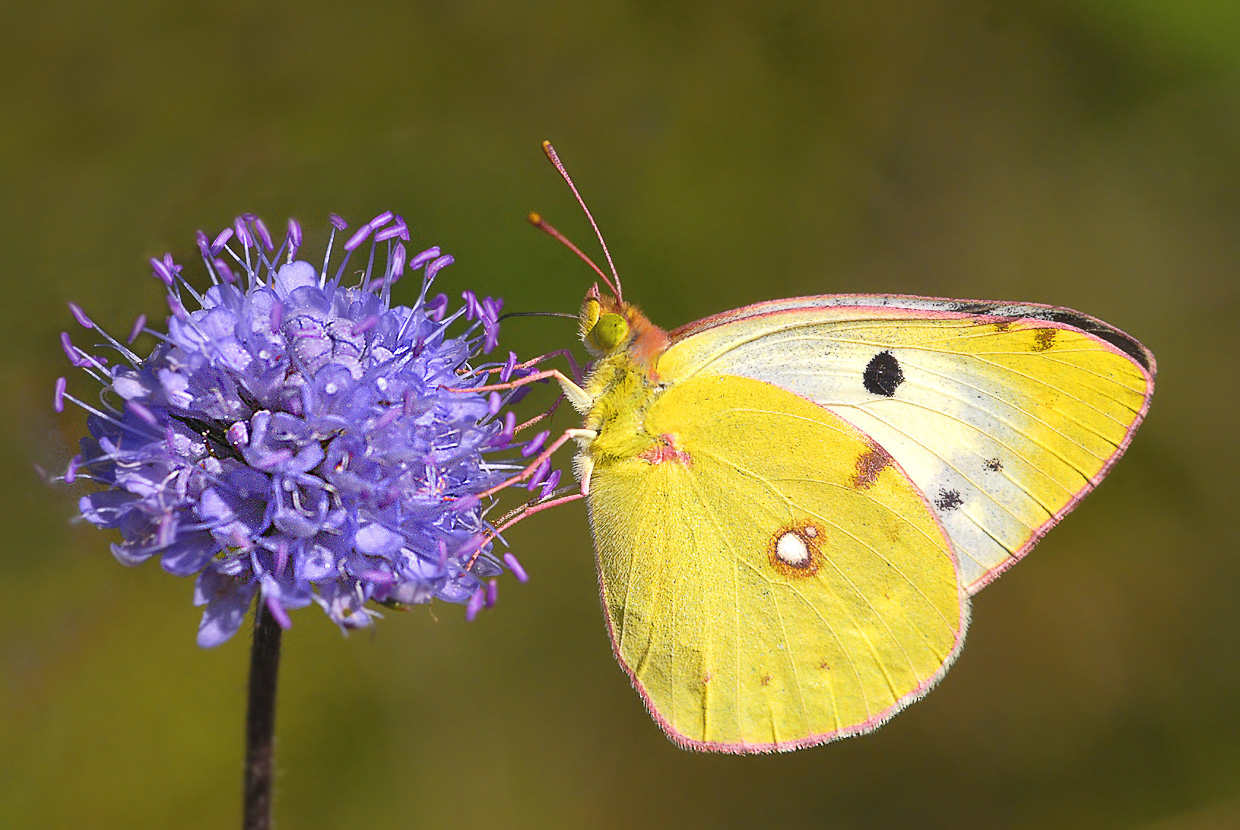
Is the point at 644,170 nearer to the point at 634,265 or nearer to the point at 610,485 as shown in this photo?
the point at 634,265

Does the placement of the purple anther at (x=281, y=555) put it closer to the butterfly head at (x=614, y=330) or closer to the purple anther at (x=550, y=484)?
the purple anther at (x=550, y=484)

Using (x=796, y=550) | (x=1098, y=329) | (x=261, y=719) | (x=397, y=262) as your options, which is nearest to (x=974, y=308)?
(x=1098, y=329)

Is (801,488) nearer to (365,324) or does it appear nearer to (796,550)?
(796,550)

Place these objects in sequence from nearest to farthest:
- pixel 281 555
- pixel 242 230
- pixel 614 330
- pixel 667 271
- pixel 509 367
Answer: pixel 281 555
pixel 242 230
pixel 509 367
pixel 614 330
pixel 667 271

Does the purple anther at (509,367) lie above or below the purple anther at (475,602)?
above

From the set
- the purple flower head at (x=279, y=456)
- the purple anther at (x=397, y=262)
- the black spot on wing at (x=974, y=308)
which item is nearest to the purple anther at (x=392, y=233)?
the purple anther at (x=397, y=262)

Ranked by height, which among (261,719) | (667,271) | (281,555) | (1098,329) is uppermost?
(667,271)

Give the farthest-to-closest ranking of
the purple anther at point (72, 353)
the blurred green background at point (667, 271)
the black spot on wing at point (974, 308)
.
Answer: the blurred green background at point (667, 271)
the black spot on wing at point (974, 308)
the purple anther at point (72, 353)

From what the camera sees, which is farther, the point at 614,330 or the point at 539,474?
the point at 614,330
